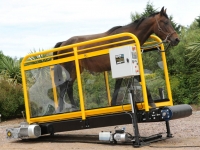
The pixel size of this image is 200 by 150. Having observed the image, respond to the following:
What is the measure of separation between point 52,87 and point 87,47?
4.63ft

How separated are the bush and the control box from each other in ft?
35.5

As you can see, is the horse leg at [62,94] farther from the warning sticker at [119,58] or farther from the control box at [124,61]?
the warning sticker at [119,58]

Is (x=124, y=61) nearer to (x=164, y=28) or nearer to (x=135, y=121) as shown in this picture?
(x=135, y=121)

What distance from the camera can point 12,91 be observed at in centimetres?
1828

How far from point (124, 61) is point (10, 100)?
443 inches

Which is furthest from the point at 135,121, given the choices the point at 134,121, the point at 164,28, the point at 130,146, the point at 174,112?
the point at 164,28

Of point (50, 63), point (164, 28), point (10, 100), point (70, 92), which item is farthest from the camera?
point (10, 100)

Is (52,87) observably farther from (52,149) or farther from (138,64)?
(138,64)

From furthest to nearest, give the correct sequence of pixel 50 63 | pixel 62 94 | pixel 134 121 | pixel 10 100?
pixel 10 100 < pixel 50 63 < pixel 62 94 < pixel 134 121

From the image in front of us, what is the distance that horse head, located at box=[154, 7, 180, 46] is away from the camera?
848cm

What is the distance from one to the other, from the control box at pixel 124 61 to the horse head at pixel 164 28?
1110 millimetres

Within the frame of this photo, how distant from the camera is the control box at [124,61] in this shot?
7.64 metres

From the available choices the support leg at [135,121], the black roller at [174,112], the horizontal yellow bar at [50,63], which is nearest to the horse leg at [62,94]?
the horizontal yellow bar at [50,63]

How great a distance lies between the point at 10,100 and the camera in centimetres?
1792
